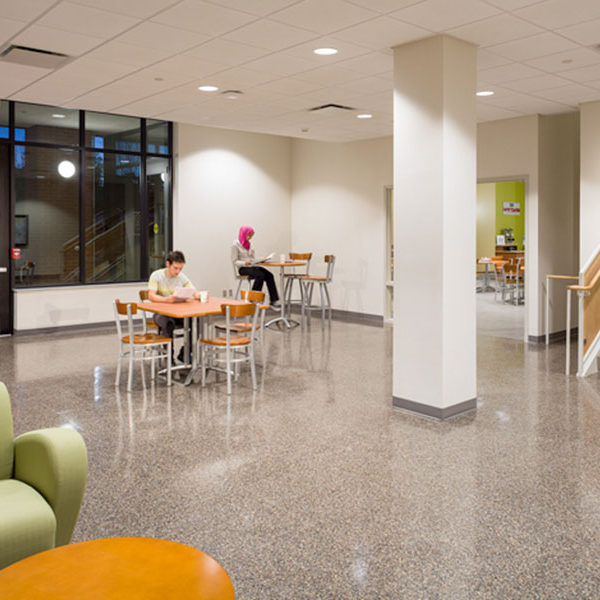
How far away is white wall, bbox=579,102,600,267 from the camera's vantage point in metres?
7.61

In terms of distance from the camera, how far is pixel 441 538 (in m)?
3.15

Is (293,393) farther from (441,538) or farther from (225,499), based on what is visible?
(441,538)

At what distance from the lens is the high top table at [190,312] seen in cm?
605

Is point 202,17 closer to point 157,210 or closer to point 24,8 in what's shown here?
point 24,8

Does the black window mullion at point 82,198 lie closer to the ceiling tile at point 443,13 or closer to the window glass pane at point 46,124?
the window glass pane at point 46,124

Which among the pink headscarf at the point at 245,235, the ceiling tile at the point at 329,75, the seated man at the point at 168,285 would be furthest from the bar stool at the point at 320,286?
the ceiling tile at the point at 329,75

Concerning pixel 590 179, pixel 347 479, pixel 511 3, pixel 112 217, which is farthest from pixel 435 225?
pixel 112 217

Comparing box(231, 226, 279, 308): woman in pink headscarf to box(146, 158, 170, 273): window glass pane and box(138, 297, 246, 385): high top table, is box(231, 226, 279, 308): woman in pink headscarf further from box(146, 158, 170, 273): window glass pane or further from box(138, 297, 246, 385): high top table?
box(138, 297, 246, 385): high top table

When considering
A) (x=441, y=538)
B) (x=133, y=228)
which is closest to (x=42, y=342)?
(x=133, y=228)

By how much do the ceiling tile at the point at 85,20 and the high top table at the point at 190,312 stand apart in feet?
8.18

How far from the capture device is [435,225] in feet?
16.7

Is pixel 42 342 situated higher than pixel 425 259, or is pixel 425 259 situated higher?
pixel 425 259

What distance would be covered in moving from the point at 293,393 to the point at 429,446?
6.07 ft

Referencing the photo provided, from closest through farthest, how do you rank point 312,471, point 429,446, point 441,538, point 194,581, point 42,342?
point 194,581, point 441,538, point 312,471, point 429,446, point 42,342
